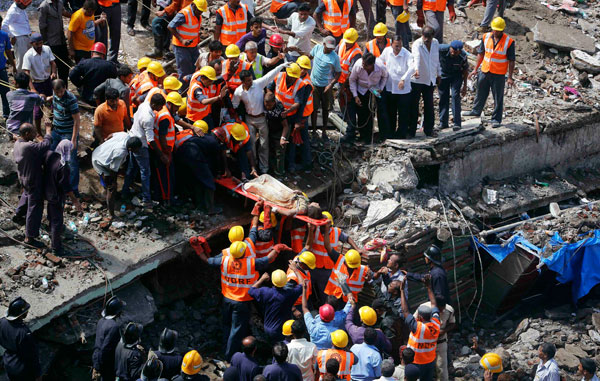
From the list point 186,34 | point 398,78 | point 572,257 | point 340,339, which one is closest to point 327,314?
point 340,339

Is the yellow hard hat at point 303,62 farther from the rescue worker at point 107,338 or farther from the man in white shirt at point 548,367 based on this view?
the man in white shirt at point 548,367

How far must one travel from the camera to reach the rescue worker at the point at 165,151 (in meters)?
10.3

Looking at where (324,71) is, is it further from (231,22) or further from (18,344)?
(18,344)

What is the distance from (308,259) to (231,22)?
4.61 metres

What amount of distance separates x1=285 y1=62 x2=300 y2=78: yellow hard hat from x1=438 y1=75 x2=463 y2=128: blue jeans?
2741 mm

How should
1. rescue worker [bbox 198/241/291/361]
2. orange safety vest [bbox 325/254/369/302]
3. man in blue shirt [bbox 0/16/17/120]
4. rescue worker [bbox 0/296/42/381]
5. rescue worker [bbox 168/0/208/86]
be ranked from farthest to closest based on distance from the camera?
rescue worker [bbox 168/0/208/86] < man in blue shirt [bbox 0/16/17/120] < orange safety vest [bbox 325/254/369/302] < rescue worker [bbox 198/241/291/361] < rescue worker [bbox 0/296/42/381]

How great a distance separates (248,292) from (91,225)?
236cm

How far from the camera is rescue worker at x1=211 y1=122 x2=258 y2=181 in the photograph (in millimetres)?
10977

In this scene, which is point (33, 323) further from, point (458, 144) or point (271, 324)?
point (458, 144)

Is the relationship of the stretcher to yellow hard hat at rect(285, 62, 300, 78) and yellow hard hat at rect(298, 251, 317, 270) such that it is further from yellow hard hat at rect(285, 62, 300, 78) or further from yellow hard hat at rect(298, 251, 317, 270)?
yellow hard hat at rect(285, 62, 300, 78)

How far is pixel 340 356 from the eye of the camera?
892cm

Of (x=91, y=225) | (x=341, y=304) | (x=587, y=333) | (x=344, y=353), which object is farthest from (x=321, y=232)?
(x=587, y=333)

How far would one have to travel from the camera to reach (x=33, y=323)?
9125 mm

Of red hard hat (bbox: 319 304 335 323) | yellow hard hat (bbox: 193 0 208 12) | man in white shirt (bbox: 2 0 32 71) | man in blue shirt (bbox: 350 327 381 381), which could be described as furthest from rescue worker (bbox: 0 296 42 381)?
yellow hard hat (bbox: 193 0 208 12)
